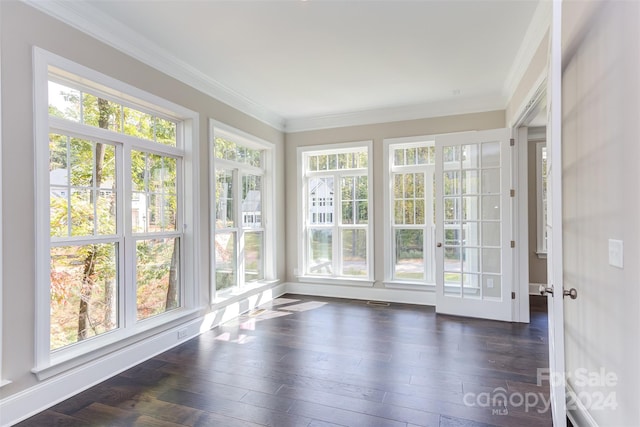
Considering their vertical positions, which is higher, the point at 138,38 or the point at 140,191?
the point at 138,38

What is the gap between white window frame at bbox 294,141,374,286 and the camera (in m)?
5.00

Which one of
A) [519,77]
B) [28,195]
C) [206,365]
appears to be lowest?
[206,365]

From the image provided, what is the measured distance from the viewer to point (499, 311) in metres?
3.98

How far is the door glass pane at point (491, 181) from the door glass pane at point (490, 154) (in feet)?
0.24

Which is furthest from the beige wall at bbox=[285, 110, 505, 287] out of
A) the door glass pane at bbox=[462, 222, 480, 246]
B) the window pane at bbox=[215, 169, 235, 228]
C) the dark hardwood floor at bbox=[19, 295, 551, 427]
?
the dark hardwood floor at bbox=[19, 295, 551, 427]

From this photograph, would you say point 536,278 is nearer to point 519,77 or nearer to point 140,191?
point 519,77

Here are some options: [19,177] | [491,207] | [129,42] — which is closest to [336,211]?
[491,207]

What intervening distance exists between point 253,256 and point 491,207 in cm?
330

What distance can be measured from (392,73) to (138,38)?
2.49 metres

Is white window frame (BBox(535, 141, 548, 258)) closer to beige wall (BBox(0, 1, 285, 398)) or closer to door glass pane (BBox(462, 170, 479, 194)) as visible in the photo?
door glass pane (BBox(462, 170, 479, 194))

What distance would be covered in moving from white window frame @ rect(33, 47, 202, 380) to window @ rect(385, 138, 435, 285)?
2756 millimetres

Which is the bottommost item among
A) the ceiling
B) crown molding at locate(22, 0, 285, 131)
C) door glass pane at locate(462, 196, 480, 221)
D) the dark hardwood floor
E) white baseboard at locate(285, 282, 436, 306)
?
the dark hardwood floor

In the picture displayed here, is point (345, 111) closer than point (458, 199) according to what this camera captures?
No

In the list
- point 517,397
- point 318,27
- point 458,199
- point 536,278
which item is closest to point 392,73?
→ point 318,27
